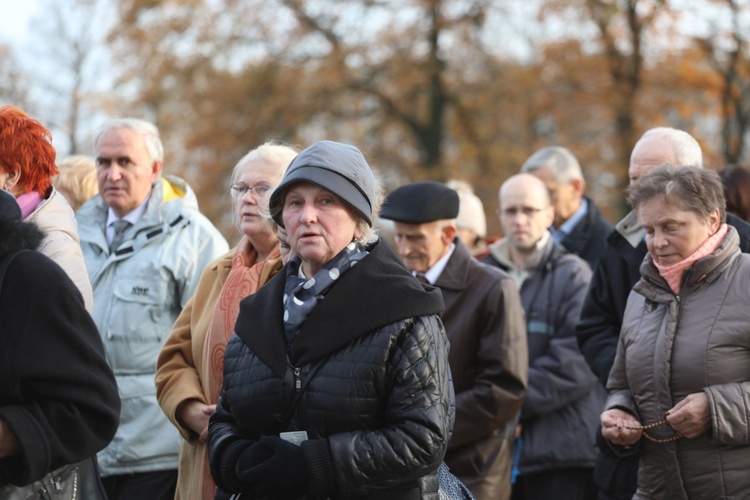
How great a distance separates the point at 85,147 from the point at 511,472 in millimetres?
24104

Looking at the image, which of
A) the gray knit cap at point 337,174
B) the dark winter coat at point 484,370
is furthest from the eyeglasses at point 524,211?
the gray knit cap at point 337,174

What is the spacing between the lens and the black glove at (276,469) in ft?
10.4

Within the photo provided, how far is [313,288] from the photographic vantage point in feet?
11.4

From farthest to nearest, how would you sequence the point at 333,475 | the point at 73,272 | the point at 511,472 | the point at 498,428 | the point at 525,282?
the point at 525,282 → the point at 511,472 → the point at 498,428 → the point at 73,272 → the point at 333,475

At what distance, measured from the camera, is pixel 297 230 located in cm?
347

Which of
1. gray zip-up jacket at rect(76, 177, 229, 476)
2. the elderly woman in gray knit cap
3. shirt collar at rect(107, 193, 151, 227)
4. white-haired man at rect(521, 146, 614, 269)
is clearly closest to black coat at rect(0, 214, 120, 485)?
the elderly woman in gray knit cap

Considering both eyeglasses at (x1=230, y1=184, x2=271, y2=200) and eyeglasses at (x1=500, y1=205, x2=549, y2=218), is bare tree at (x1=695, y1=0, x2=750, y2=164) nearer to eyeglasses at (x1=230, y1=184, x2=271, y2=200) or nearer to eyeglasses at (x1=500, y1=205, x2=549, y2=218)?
eyeglasses at (x1=500, y1=205, x2=549, y2=218)

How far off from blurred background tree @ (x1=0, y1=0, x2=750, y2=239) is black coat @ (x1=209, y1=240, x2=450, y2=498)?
1632 cm

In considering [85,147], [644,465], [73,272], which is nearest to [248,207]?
[73,272]

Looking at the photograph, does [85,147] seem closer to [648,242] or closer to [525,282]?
[525,282]

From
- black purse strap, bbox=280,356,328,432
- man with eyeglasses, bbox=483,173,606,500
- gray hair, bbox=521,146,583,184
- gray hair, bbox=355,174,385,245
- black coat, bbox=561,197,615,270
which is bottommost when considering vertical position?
man with eyeglasses, bbox=483,173,606,500

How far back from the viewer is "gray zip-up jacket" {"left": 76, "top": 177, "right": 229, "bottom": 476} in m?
5.25

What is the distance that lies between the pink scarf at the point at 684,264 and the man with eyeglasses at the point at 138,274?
2466mm

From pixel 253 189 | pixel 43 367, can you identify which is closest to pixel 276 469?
pixel 43 367
